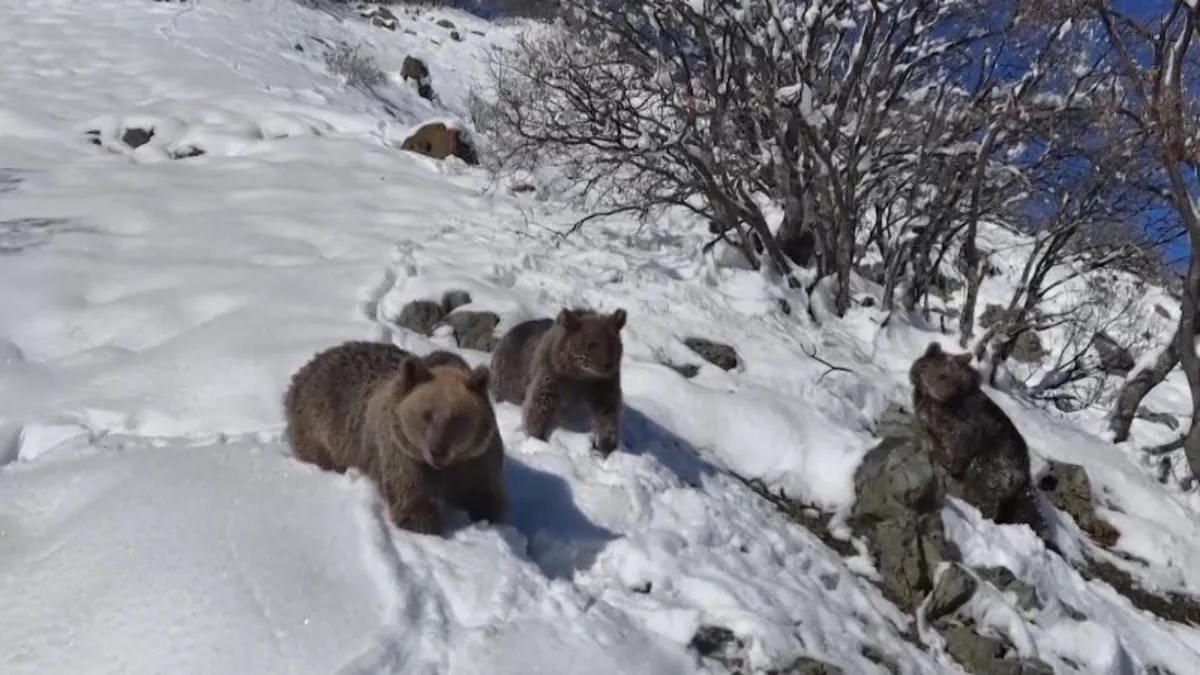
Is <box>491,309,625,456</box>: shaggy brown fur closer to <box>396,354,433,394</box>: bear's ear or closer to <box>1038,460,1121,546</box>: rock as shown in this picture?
<box>396,354,433,394</box>: bear's ear

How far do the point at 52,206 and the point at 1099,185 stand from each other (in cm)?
1177

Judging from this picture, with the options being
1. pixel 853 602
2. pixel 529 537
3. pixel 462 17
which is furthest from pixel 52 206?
pixel 462 17

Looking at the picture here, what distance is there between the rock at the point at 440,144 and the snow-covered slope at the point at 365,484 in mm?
973

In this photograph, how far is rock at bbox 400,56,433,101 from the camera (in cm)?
2725

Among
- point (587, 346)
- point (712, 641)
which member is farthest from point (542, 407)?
point (712, 641)

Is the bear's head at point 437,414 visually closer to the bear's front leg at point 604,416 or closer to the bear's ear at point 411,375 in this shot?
the bear's ear at point 411,375

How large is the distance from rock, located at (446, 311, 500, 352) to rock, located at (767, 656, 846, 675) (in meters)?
4.23

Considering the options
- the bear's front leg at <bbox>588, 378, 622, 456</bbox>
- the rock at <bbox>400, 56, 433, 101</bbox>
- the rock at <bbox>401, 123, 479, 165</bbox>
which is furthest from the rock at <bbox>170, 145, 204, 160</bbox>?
the rock at <bbox>400, 56, 433, 101</bbox>

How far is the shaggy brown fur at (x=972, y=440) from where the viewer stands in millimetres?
7309

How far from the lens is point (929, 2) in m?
11.5

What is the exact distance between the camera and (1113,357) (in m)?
13.6

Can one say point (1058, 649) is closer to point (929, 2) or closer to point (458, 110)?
point (929, 2)

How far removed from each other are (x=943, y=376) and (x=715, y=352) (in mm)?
2155

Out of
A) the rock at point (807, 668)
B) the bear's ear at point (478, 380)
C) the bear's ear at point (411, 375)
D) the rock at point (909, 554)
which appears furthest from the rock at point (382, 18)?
the rock at point (807, 668)
